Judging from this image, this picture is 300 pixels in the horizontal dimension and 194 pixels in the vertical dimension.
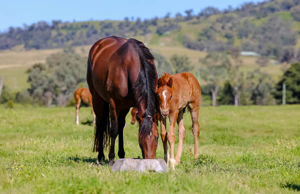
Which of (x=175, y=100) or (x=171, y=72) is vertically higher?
(x=175, y=100)

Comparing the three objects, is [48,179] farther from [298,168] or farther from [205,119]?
[205,119]

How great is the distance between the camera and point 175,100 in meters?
10.0

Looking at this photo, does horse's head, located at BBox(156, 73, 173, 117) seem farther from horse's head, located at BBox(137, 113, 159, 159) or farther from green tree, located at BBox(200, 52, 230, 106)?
green tree, located at BBox(200, 52, 230, 106)

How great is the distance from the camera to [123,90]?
9.02 meters

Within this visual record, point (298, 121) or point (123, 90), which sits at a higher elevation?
point (123, 90)

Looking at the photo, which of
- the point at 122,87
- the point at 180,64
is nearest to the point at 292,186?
the point at 122,87

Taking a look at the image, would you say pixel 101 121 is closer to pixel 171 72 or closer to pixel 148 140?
pixel 148 140

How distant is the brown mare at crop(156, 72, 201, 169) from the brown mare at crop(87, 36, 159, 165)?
0.24 m

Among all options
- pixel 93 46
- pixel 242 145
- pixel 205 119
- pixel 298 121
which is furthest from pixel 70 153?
pixel 298 121

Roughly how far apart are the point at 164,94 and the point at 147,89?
39 cm

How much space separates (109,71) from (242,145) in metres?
9.61

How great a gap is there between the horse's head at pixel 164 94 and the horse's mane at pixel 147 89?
0.49 feet

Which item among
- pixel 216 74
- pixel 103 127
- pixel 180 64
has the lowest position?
pixel 216 74

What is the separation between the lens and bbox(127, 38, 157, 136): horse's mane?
8008 mm
